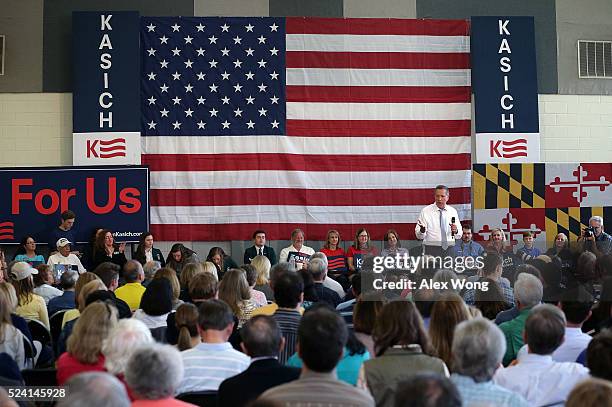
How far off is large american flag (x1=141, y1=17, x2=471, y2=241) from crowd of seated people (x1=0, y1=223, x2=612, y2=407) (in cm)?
510

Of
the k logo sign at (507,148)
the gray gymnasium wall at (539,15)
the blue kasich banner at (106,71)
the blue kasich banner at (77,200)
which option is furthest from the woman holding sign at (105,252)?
the gray gymnasium wall at (539,15)

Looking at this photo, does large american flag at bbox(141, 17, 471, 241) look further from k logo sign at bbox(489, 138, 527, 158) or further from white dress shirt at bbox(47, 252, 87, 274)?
white dress shirt at bbox(47, 252, 87, 274)

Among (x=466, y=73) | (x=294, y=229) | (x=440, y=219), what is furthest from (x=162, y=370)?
(x=466, y=73)

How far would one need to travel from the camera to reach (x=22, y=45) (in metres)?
11.6

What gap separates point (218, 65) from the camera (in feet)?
37.6

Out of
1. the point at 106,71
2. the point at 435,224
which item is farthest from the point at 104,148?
the point at 435,224

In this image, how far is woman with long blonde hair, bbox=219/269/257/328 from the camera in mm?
Result: 5309

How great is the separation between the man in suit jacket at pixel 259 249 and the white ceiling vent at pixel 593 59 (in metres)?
5.19

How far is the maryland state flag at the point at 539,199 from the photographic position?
1112 centimetres

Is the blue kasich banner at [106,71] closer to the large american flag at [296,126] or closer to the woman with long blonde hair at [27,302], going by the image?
the large american flag at [296,126]

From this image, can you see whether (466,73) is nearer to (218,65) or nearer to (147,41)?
(218,65)

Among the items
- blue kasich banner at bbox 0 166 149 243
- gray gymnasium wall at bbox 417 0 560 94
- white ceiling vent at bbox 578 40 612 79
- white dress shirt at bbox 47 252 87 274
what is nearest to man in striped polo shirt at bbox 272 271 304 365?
white dress shirt at bbox 47 252 87 274

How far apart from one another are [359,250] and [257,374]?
7399 mm

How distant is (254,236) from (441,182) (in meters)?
2.70
